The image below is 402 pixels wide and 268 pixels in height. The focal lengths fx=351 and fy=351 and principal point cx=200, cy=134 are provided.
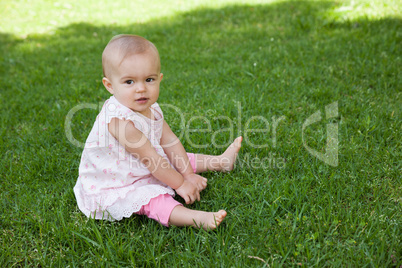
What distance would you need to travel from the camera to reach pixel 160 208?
1936 millimetres

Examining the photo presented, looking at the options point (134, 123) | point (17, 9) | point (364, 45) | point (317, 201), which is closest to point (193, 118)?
point (134, 123)

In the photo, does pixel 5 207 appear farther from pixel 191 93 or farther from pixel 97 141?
pixel 191 93

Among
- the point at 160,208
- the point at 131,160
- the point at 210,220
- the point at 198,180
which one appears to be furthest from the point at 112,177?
the point at 210,220

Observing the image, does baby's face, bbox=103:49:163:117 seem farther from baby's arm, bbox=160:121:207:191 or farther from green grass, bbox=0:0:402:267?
green grass, bbox=0:0:402:267

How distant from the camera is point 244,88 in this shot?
342cm

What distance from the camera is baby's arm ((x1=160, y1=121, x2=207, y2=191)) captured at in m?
2.22

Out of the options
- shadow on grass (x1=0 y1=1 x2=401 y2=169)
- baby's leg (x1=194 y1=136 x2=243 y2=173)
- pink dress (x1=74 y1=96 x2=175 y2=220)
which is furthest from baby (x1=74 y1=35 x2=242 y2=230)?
shadow on grass (x1=0 y1=1 x2=401 y2=169)

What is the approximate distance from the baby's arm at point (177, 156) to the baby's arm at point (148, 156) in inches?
4.8

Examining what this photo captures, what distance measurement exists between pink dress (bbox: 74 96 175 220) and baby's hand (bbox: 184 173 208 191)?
5.8 inches

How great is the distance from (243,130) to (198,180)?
0.80m

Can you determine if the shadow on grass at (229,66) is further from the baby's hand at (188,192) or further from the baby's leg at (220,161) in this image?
the baby's hand at (188,192)

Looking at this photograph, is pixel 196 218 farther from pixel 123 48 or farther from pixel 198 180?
pixel 123 48

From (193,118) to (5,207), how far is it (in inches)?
60.5

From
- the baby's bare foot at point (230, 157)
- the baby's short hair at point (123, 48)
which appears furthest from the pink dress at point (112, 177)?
the baby's bare foot at point (230, 157)
